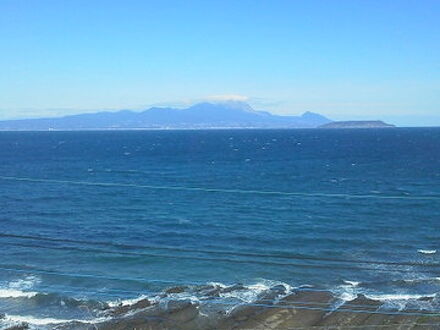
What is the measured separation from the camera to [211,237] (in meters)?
32.8

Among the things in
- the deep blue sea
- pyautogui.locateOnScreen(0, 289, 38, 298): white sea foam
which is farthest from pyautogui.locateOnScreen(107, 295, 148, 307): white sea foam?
pyautogui.locateOnScreen(0, 289, 38, 298): white sea foam

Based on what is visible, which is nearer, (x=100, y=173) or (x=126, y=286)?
(x=126, y=286)

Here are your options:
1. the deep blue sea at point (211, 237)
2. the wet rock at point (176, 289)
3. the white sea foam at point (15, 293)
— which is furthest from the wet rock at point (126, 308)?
the white sea foam at point (15, 293)

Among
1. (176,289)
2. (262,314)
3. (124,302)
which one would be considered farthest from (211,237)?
(262,314)

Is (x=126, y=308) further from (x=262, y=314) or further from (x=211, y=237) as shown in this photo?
(x=211, y=237)

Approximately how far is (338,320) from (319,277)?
6116mm

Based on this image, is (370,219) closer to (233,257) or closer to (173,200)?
(233,257)

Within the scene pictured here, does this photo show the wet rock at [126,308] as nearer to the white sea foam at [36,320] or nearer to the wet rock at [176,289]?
the white sea foam at [36,320]

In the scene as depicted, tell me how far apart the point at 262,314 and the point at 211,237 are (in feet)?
45.1

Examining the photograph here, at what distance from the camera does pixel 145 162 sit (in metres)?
83.6

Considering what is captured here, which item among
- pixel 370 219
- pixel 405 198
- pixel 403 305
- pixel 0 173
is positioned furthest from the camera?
pixel 0 173

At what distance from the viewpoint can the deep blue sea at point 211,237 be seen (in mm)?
23672

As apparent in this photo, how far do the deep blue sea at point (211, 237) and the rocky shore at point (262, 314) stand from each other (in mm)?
1291

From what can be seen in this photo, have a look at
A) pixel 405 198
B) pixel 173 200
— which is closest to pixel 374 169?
pixel 405 198
